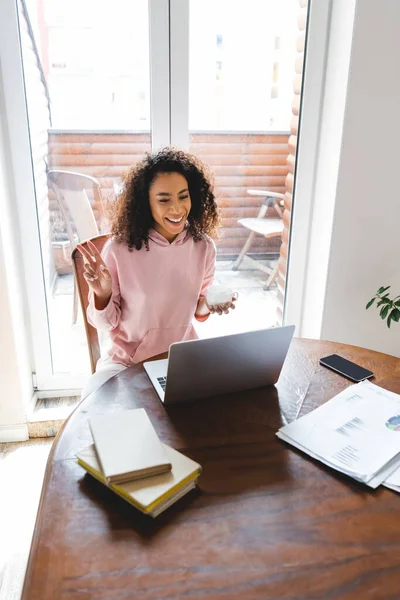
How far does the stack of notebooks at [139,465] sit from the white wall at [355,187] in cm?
139

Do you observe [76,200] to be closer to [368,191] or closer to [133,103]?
[133,103]

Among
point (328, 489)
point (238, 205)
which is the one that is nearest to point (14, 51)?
point (238, 205)

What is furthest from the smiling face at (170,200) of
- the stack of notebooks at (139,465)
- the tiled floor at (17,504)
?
the tiled floor at (17,504)

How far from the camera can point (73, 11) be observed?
1.99 metres

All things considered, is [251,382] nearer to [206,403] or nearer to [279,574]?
[206,403]

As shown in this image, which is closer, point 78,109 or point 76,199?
point 78,109

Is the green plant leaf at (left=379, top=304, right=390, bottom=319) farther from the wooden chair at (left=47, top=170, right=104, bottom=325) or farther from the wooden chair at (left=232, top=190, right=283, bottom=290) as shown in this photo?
the wooden chair at (left=47, top=170, right=104, bottom=325)

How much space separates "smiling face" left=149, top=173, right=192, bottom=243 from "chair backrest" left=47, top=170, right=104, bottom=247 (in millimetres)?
738

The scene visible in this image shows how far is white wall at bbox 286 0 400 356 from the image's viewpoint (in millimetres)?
1885

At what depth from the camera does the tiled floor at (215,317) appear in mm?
2395

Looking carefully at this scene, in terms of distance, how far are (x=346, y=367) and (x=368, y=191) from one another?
965 mm

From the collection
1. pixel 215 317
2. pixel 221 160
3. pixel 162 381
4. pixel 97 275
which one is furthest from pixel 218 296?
pixel 215 317

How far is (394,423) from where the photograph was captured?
1.10m

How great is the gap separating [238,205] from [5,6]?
1.17 m
